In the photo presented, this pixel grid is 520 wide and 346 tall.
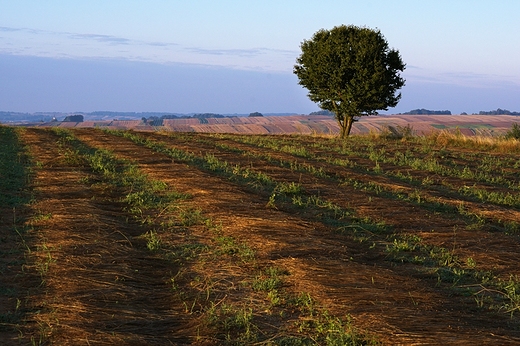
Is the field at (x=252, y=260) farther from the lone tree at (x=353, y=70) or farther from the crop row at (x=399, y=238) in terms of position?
the lone tree at (x=353, y=70)

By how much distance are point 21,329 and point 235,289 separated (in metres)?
1.89

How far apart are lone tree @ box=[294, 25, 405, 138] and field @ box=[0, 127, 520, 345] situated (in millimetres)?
22015

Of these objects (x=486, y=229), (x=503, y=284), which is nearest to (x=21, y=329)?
(x=503, y=284)

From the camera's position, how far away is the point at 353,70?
3584cm

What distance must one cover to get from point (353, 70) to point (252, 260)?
3026 cm

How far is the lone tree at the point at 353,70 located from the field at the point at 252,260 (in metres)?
22.0

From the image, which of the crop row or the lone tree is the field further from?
the lone tree

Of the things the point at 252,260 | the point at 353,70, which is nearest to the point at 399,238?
the point at 252,260

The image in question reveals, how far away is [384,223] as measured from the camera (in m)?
8.77

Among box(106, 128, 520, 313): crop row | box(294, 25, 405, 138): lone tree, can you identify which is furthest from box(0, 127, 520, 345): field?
box(294, 25, 405, 138): lone tree

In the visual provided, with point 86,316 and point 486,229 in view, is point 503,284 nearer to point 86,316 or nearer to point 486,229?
point 486,229

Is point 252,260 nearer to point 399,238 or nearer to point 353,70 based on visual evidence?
point 399,238

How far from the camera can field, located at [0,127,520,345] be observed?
4797mm

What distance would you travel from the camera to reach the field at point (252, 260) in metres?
4.80
